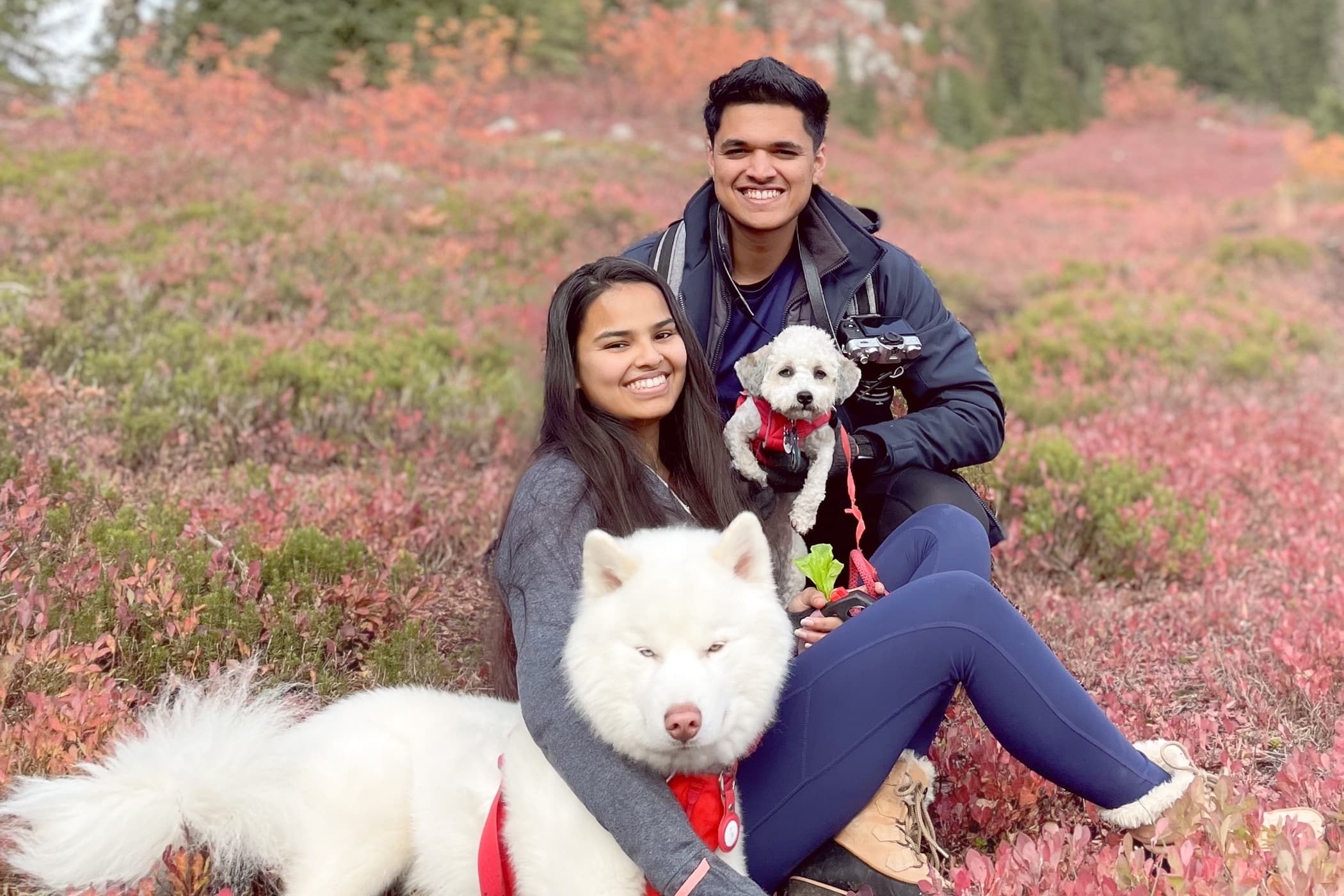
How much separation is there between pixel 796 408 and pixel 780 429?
13 cm

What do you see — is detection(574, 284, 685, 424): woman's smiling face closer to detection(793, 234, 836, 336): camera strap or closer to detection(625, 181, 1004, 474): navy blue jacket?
detection(625, 181, 1004, 474): navy blue jacket

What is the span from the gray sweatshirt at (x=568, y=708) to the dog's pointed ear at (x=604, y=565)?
21 cm

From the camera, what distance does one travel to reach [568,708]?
7.47 feet

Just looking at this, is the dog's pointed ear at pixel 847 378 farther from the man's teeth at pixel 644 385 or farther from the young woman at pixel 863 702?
the young woman at pixel 863 702

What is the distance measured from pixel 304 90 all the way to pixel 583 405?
24187mm

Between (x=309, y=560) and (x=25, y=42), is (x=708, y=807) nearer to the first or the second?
(x=309, y=560)

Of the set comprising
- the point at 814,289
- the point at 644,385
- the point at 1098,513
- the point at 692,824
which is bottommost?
the point at 1098,513

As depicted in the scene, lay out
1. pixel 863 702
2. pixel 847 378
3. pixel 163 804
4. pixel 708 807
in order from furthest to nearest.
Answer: pixel 847 378 < pixel 863 702 < pixel 163 804 < pixel 708 807

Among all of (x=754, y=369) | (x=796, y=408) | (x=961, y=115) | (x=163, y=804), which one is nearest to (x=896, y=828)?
(x=796, y=408)

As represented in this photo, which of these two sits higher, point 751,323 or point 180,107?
point 180,107

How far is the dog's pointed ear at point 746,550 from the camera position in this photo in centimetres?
224

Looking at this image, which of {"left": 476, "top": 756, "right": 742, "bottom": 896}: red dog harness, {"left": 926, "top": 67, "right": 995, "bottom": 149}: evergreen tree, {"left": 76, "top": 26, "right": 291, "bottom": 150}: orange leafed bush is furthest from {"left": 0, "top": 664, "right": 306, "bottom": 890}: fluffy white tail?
{"left": 926, "top": 67, "right": 995, "bottom": 149}: evergreen tree

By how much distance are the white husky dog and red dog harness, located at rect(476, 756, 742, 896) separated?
0.15 feet

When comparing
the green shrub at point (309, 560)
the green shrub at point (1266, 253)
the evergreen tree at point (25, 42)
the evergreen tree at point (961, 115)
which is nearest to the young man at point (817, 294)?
the green shrub at point (309, 560)
